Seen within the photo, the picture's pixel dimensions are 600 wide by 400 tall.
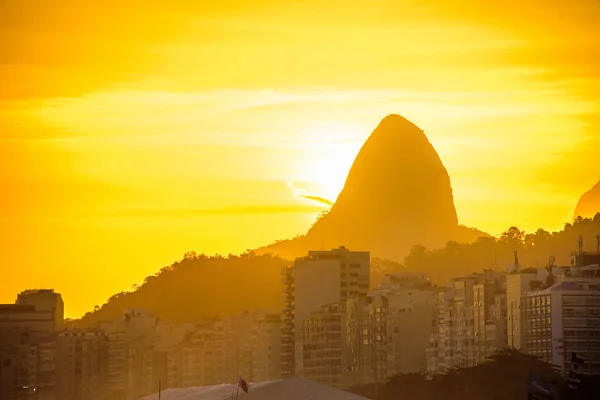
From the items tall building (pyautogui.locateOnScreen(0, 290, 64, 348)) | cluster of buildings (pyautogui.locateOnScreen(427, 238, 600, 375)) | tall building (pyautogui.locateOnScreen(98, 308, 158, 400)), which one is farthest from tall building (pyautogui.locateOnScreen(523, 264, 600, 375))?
tall building (pyautogui.locateOnScreen(0, 290, 64, 348))

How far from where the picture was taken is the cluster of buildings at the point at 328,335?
115m

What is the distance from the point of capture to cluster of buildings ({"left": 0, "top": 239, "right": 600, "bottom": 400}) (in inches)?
4510

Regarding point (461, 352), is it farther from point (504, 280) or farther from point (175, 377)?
point (175, 377)

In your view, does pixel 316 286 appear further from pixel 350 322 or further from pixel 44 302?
pixel 44 302

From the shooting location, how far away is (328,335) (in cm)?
14750

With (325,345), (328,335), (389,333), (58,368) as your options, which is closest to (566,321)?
(389,333)

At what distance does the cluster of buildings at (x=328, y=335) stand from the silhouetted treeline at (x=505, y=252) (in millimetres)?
12287

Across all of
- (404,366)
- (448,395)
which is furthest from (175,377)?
(448,395)

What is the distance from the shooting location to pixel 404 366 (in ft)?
434

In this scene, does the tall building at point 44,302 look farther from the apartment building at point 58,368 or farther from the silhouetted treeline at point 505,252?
the silhouetted treeline at point 505,252

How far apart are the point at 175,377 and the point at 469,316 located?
44219 millimetres

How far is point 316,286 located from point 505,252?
73.7 ft

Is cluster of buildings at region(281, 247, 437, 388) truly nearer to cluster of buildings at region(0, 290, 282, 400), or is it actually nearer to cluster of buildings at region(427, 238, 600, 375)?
cluster of buildings at region(427, 238, 600, 375)

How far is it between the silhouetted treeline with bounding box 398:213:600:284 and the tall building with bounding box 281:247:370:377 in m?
9.72
